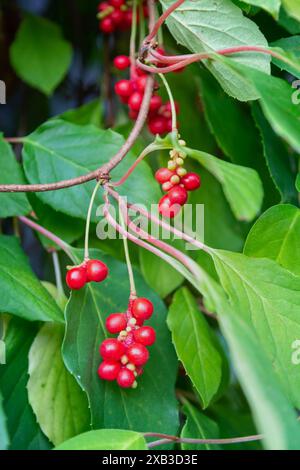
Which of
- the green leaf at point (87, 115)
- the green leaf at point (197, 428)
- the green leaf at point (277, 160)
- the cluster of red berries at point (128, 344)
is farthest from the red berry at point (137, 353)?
the green leaf at point (87, 115)

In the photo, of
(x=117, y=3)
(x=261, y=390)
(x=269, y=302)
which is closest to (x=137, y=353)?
(x=269, y=302)

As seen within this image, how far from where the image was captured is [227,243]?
2.55 feet

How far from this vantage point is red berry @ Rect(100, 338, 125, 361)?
1.77 feet

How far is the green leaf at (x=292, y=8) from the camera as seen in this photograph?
48cm

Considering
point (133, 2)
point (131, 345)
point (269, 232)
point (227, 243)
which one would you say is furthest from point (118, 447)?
point (133, 2)

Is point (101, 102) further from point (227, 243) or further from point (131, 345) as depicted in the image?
point (131, 345)

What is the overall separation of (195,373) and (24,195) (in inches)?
9.7

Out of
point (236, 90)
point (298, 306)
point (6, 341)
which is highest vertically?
point (236, 90)

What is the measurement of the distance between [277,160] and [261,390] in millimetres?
391

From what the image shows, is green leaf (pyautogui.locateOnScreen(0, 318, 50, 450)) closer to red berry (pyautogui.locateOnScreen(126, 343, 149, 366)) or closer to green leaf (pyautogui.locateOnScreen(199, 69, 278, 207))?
red berry (pyautogui.locateOnScreen(126, 343, 149, 366))

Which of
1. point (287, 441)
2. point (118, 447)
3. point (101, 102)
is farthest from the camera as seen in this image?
point (101, 102)

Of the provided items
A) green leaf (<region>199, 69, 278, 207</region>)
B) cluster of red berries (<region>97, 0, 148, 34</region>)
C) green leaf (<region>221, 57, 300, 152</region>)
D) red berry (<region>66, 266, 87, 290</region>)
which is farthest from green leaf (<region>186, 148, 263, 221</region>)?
cluster of red berries (<region>97, 0, 148, 34</region>)

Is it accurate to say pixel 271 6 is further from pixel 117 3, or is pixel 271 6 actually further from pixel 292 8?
pixel 117 3

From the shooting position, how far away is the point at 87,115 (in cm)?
88
